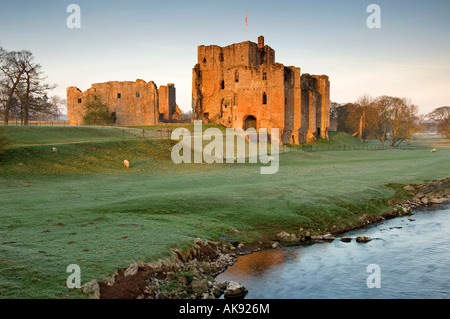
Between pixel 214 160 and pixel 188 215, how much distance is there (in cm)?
2295

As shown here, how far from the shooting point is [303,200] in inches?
984

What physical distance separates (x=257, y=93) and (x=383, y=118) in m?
43.2

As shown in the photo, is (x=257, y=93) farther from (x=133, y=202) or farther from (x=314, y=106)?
(x=133, y=202)

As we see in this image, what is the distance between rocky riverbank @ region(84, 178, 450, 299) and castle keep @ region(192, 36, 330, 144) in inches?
1918

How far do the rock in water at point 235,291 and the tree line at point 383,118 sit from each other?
261 ft

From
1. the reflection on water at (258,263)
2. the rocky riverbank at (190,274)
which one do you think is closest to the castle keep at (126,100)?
the rocky riverbank at (190,274)

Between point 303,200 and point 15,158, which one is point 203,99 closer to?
point 15,158

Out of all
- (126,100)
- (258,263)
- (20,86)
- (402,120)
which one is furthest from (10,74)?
(402,120)

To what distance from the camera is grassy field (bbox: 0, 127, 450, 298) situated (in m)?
13.6

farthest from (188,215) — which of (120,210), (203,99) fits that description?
(203,99)

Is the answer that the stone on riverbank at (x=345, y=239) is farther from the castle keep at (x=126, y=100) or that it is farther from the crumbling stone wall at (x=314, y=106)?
the castle keep at (x=126, y=100)

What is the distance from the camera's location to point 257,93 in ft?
225

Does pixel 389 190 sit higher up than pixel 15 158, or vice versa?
pixel 15 158

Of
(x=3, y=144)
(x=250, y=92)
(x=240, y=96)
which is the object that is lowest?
(x=3, y=144)
